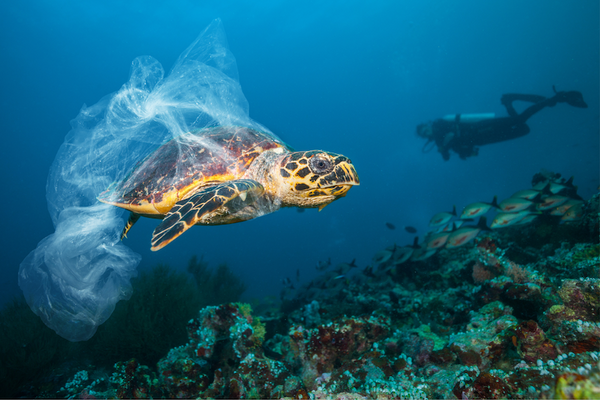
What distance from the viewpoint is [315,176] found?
7.07 ft

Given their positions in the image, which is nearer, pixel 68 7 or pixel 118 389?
pixel 118 389

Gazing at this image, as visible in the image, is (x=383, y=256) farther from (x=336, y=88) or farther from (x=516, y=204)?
(x=336, y=88)

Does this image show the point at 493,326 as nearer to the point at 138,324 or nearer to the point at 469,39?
the point at 138,324

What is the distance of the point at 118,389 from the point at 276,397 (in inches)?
52.9

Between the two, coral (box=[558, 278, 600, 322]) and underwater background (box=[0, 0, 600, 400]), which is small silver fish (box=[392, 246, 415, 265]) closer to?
coral (box=[558, 278, 600, 322])

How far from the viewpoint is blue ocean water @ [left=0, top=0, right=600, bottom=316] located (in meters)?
38.9

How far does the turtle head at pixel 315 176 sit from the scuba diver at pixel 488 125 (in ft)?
37.9

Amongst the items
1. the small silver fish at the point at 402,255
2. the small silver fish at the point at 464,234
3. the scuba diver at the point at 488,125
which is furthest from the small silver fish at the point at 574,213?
the scuba diver at the point at 488,125

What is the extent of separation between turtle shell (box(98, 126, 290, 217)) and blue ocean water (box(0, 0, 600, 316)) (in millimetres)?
32451

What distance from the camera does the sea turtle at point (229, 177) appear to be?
2141mm

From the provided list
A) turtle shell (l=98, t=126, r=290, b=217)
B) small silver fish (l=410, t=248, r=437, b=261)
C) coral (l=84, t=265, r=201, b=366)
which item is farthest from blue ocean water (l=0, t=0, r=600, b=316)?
turtle shell (l=98, t=126, r=290, b=217)

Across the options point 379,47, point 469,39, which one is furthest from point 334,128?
point 469,39

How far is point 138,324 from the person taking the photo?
4262 millimetres

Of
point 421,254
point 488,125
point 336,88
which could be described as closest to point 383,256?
point 421,254
